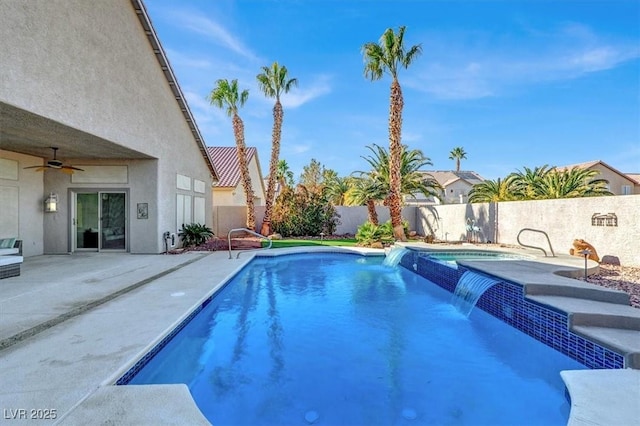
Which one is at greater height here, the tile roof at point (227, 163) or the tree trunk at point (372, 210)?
the tile roof at point (227, 163)

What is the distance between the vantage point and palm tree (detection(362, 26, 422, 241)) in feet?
51.7

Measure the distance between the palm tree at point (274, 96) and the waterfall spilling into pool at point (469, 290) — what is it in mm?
13171

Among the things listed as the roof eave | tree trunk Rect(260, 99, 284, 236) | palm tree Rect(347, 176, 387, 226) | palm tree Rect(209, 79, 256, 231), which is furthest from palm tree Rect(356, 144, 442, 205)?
the roof eave

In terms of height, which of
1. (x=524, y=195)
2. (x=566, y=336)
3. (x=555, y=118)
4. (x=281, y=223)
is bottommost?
(x=566, y=336)

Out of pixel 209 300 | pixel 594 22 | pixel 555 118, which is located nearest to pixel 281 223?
pixel 209 300

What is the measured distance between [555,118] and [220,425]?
26.9m

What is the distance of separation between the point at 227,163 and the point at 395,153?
46.7ft

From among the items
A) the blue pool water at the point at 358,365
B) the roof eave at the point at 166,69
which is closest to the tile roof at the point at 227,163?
the roof eave at the point at 166,69

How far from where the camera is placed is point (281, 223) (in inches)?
794

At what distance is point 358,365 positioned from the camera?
454cm

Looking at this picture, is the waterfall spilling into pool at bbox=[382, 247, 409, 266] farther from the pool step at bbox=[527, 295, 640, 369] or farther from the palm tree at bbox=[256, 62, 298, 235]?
the palm tree at bbox=[256, 62, 298, 235]

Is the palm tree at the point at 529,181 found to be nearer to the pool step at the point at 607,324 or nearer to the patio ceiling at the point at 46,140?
the pool step at the point at 607,324

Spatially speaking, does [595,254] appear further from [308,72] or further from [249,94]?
[249,94]

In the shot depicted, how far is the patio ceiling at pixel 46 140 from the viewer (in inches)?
281
